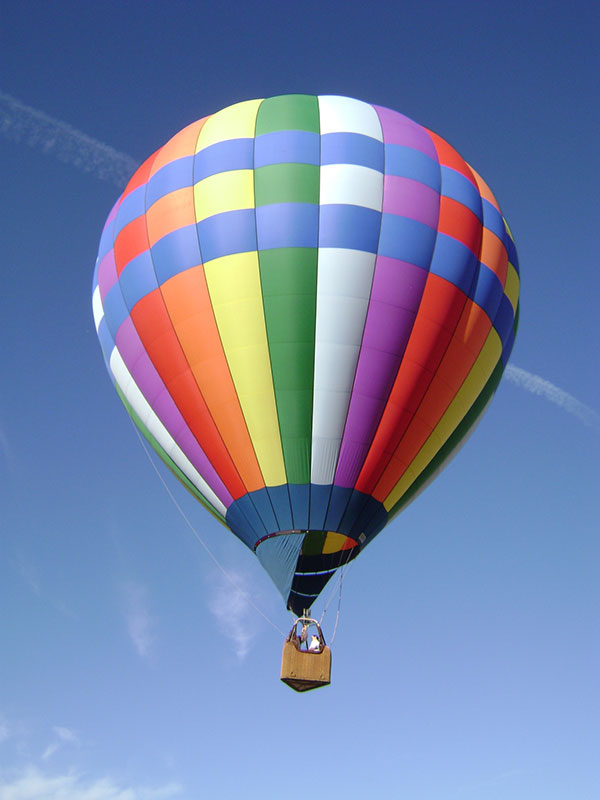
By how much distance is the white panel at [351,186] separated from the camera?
11602 mm

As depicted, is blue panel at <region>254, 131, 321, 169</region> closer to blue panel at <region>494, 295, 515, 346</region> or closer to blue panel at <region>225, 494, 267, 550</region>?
blue panel at <region>494, 295, 515, 346</region>

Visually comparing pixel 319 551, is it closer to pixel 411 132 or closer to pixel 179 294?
pixel 179 294

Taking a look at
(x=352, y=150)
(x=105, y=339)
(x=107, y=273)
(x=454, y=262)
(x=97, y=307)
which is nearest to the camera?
(x=454, y=262)

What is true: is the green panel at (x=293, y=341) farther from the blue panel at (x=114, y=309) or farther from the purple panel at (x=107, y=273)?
the purple panel at (x=107, y=273)

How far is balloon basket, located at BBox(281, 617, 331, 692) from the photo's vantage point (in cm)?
1065

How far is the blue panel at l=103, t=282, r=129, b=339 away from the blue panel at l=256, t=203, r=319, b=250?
7.50 ft

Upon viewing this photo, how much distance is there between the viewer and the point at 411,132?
12.7 meters

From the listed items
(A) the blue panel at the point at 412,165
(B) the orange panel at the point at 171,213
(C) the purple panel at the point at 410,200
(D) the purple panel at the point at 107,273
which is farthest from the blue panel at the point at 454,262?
(D) the purple panel at the point at 107,273

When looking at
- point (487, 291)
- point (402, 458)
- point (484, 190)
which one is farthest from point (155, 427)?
point (484, 190)

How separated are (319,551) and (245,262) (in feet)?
12.4

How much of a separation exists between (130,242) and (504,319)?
17.1ft

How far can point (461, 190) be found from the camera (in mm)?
12398

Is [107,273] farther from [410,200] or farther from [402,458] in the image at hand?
[402,458]

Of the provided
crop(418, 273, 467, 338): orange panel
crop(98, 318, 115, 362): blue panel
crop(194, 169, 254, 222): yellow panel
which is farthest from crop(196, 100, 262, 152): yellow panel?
crop(418, 273, 467, 338): orange panel
